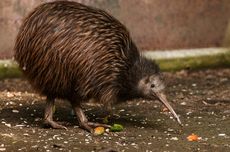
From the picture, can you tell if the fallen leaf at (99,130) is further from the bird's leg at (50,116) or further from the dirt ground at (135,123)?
the bird's leg at (50,116)

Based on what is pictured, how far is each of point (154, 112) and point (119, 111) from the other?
0.38 m

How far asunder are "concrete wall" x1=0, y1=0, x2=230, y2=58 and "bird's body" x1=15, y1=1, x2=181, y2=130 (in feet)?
7.77

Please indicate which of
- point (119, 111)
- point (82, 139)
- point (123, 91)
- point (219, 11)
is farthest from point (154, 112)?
point (219, 11)

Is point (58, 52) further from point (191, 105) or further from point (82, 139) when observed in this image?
point (191, 105)

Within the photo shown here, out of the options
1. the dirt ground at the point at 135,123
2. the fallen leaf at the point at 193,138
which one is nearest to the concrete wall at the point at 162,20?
the dirt ground at the point at 135,123

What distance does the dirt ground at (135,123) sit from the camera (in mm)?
6504

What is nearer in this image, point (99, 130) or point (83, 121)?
point (99, 130)

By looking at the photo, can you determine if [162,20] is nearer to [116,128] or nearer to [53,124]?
[116,128]

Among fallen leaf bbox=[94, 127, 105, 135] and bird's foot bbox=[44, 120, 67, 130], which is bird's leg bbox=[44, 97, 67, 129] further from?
fallen leaf bbox=[94, 127, 105, 135]

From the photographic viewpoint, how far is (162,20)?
396 inches

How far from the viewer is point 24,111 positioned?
306 inches

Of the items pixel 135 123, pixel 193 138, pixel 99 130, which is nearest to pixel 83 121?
pixel 99 130

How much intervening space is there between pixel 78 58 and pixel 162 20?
136 inches

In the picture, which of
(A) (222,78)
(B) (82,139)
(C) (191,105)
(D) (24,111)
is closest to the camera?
(B) (82,139)
